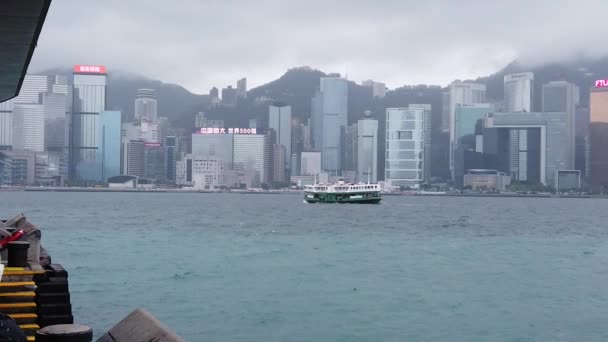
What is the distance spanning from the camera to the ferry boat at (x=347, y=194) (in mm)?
159625

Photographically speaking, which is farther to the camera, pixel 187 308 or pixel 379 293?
pixel 379 293

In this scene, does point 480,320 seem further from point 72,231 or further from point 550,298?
point 72,231

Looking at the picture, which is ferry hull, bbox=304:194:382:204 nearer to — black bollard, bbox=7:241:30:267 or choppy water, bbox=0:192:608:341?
Answer: choppy water, bbox=0:192:608:341

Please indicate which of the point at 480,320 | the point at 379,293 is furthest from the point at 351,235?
the point at 480,320

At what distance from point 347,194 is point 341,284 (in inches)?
4726

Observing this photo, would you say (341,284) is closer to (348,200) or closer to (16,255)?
(16,255)

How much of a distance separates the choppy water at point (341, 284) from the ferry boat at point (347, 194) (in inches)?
3133

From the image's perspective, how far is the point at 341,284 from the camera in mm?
39562

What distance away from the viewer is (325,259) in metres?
53.2

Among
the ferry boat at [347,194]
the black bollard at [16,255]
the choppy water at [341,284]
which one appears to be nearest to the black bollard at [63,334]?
the black bollard at [16,255]

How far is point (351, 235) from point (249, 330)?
51614mm

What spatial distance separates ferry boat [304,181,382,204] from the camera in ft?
524

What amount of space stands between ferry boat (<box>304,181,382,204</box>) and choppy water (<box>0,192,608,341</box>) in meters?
79.6

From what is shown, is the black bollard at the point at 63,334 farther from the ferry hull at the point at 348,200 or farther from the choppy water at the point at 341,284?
the ferry hull at the point at 348,200
